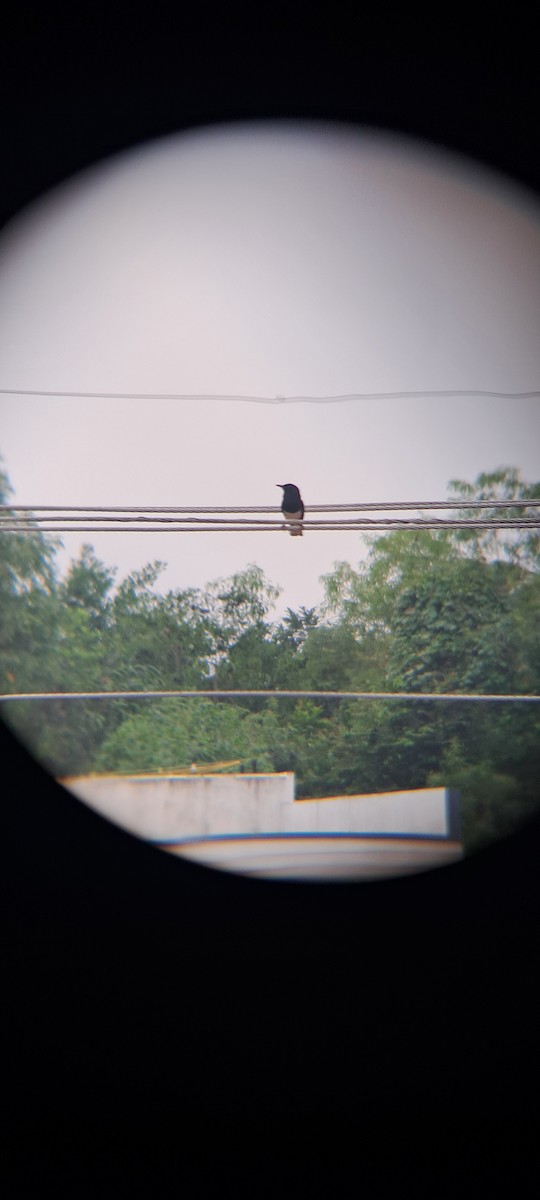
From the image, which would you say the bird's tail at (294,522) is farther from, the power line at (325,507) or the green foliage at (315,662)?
the green foliage at (315,662)

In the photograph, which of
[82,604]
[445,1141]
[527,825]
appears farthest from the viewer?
[82,604]

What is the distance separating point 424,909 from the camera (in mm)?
1178

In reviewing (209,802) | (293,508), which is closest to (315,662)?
(209,802)

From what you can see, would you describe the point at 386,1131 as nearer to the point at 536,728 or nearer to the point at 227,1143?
the point at 227,1143

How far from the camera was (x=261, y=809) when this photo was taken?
5973 millimetres

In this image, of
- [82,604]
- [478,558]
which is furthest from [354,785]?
[82,604]

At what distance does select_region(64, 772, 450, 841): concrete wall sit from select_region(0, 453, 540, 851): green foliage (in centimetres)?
219

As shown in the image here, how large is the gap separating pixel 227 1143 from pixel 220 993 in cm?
21

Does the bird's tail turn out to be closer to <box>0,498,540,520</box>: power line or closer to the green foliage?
<box>0,498,540,520</box>: power line

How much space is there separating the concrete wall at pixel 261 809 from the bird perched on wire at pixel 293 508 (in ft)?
10.5

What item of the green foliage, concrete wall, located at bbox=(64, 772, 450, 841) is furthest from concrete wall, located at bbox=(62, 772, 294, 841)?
the green foliage

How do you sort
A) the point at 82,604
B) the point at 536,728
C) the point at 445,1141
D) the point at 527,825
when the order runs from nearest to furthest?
the point at 445,1141, the point at 527,825, the point at 536,728, the point at 82,604

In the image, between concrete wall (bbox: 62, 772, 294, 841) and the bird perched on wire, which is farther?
concrete wall (bbox: 62, 772, 294, 841)

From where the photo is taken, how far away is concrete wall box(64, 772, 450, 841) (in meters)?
5.49
